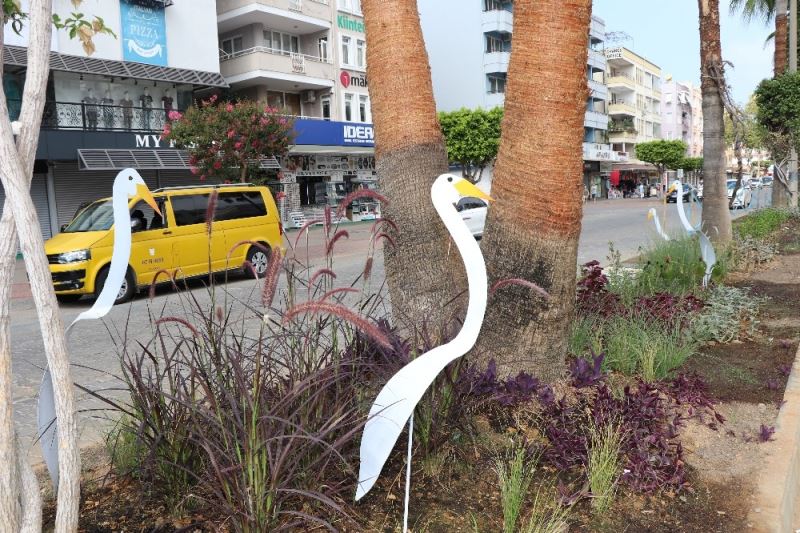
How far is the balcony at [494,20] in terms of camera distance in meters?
44.5

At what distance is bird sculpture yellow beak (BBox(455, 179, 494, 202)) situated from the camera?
2.43 meters

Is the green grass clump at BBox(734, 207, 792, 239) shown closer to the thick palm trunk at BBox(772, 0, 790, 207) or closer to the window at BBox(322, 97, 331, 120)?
the thick palm trunk at BBox(772, 0, 790, 207)

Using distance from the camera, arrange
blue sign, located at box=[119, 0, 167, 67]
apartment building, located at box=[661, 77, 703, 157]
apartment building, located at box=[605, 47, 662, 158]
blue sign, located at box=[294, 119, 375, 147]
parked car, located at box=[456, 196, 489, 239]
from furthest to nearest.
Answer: apartment building, located at box=[661, 77, 703, 157] < apartment building, located at box=[605, 47, 662, 158] < blue sign, located at box=[294, 119, 375, 147] < blue sign, located at box=[119, 0, 167, 67] < parked car, located at box=[456, 196, 489, 239]

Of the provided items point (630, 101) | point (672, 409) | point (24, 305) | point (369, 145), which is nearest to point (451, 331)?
point (672, 409)

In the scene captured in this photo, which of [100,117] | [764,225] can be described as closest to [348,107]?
[100,117]

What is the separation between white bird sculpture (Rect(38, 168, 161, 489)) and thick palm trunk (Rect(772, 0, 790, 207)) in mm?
17843

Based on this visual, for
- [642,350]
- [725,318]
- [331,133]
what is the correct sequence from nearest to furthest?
[642,350], [725,318], [331,133]

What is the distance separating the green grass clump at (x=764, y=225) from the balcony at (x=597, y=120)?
1675 inches

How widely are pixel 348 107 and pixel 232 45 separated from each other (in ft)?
20.1

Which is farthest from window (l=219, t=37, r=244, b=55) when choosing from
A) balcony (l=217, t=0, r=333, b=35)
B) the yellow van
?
the yellow van

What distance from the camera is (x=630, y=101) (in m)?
71.1

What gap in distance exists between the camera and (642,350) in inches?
171

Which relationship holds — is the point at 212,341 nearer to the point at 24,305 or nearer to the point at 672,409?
the point at 672,409

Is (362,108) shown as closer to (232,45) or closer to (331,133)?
(331,133)
